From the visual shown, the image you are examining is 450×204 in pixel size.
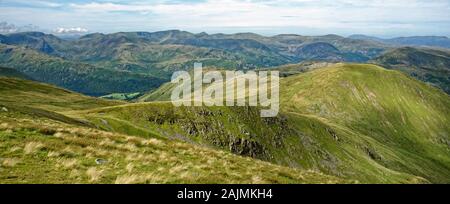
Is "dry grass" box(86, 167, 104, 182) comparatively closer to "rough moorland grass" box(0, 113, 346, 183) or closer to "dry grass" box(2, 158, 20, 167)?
"rough moorland grass" box(0, 113, 346, 183)

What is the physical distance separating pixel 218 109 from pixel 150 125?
3093 cm

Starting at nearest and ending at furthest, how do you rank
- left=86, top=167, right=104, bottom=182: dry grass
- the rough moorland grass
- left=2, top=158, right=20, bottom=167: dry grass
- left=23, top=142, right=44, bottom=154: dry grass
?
left=86, top=167, right=104, bottom=182: dry grass < the rough moorland grass < left=2, top=158, right=20, bottom=167: dry grass < left=23, top=142, right=44, bottom=154: dry grass

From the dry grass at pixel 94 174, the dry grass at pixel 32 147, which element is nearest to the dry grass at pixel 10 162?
the dry grass at pixel 32 147

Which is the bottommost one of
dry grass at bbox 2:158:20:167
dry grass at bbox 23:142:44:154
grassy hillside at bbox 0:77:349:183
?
grassy hillside at bbox 0:77:349:183

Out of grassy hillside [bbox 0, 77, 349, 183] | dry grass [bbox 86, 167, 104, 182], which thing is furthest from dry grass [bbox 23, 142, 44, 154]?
dry grass [bbox 86, 167, 104, 182]

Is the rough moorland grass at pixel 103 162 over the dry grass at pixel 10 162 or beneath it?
beneath

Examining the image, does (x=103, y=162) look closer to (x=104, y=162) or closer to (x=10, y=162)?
(x=104, y=162)

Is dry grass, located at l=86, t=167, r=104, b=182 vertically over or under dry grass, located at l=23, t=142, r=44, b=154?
under

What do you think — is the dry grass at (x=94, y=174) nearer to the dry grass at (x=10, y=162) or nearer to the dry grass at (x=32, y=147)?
the dry grass at (x=10, y=162)

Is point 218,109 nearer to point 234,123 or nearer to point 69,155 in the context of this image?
point 234,123

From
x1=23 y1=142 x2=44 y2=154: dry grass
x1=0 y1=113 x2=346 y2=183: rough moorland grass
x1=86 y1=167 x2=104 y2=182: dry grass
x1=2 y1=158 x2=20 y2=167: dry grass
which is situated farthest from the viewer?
x1=23 y1=142 x2=44 y2=154: dry grass

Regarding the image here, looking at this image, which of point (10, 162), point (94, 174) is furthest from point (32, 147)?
point (94, 174)

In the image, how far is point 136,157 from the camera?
2434cm
